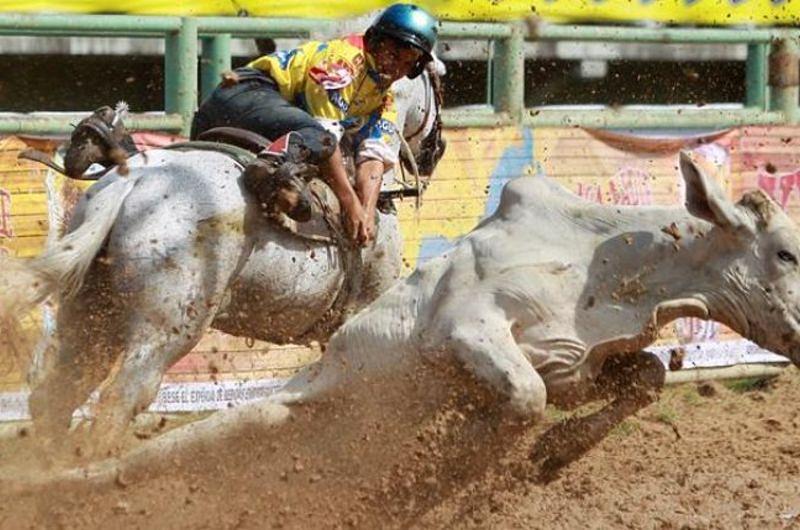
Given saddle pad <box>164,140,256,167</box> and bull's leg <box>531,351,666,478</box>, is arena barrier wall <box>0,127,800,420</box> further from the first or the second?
bull's leg <box>531,351,666,478</box>

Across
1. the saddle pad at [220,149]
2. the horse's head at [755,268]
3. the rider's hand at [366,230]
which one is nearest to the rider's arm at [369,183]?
the rider's hand at [366,230]

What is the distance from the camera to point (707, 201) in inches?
217

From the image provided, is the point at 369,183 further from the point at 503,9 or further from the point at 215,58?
the point at 503,9

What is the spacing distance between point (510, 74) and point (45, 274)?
13.4ft

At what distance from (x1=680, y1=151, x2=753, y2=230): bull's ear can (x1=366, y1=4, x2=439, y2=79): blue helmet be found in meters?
1.16

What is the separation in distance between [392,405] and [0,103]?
23.7 ft

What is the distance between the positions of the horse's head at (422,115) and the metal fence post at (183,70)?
5.24 ft

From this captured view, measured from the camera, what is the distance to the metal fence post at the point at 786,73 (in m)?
10.1

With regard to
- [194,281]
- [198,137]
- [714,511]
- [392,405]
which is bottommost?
[714,511]

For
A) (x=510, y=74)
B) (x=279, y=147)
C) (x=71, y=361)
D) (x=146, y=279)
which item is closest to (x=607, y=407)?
(x=279, y=147)

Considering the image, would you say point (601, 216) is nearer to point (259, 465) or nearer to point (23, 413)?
point (259, 465)

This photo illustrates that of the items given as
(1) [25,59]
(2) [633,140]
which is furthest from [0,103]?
(2) [633,140]

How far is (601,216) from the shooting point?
569 cm

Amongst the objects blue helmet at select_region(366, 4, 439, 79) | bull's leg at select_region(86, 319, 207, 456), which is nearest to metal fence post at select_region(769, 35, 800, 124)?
blue helmet at select_region(366, 4, 439, 79)
